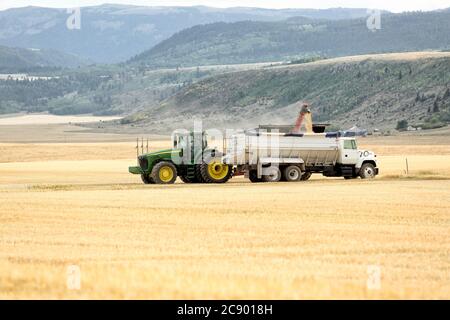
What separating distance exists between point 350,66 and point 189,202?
147011 mm

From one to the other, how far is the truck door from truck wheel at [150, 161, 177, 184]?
23.2ft

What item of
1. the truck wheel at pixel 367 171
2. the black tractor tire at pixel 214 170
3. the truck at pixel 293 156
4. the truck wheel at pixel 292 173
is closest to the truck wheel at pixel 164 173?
the black tractor tire at pixel 214 170

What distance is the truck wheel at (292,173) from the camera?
145 feet

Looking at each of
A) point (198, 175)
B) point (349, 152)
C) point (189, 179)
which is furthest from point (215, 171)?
point (349, 152)

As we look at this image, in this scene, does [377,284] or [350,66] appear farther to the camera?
[350,66]

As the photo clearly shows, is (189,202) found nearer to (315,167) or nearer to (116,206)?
(116,206)

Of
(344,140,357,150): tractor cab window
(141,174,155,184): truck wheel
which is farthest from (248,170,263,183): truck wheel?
(141,174,155,184): truck wheel

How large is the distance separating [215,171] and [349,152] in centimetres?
576

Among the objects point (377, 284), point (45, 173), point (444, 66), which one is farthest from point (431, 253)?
point (444, 66)

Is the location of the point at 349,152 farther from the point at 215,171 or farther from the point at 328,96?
the point at 328,96

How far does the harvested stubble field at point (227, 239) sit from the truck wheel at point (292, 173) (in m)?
1.82

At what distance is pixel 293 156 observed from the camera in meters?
44.6
